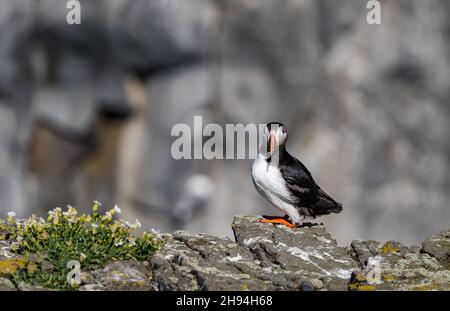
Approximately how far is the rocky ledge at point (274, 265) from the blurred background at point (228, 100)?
1461 cm

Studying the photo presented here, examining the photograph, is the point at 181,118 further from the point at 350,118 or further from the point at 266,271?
the point at 266,271

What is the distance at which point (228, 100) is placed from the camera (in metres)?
23.2

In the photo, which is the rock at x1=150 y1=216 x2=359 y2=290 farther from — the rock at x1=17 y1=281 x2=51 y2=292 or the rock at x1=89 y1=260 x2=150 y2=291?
the rock at x1=17 y1=281 x2=51 y2=292

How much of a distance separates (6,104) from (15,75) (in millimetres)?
863

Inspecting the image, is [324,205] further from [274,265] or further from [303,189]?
[274,265]

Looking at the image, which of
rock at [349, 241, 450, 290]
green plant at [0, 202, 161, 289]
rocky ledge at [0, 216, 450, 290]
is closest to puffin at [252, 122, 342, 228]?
rocky ledge at [0, 216, 450, 290]

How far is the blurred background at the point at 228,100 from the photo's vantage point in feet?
75.3

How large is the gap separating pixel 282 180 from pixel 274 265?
1.63 meters

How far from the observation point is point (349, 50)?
23.7 metres

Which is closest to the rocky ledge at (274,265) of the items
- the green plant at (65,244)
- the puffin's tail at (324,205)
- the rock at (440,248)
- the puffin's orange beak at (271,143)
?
the rock at (440,248)

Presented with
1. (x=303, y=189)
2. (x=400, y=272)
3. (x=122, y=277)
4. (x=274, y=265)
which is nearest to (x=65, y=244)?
(x=122, y=277)

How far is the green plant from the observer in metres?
6.77
